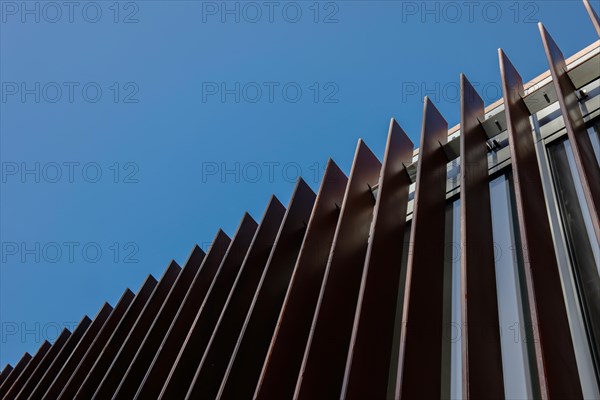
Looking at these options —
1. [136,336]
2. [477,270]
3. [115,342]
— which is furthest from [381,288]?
[115,342]

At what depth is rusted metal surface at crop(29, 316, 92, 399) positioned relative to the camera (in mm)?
7031

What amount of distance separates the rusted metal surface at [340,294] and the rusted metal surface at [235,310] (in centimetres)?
85

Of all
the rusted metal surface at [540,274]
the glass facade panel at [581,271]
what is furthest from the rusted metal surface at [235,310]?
the glass facade panel at [581,271]

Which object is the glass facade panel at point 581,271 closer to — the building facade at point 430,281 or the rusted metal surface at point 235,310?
the building facade at point 430,281

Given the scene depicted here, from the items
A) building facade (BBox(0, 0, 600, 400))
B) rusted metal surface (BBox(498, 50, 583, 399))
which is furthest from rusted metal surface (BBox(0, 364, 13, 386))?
rusted metal surface (BBox(498, 50, 583, 399))

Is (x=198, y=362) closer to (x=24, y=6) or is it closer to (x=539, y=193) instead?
(x=539, y=193)

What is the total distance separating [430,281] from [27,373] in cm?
711

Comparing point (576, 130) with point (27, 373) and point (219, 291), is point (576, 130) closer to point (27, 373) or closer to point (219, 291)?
point (219, 291)

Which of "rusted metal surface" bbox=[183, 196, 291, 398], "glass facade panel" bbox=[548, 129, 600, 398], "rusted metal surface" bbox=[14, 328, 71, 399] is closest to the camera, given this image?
"glass facade panel" bbox=[548, 129, 600, 398]

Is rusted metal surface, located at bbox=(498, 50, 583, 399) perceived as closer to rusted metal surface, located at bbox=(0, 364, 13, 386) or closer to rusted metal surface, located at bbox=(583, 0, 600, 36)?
rusted metal surface, located at bbox=(583, 0, 600, 36)

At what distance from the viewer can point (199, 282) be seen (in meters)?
5.93

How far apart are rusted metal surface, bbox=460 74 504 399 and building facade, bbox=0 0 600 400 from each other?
11mm

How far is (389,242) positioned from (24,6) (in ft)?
32.2

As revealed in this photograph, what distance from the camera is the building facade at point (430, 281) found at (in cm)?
278
